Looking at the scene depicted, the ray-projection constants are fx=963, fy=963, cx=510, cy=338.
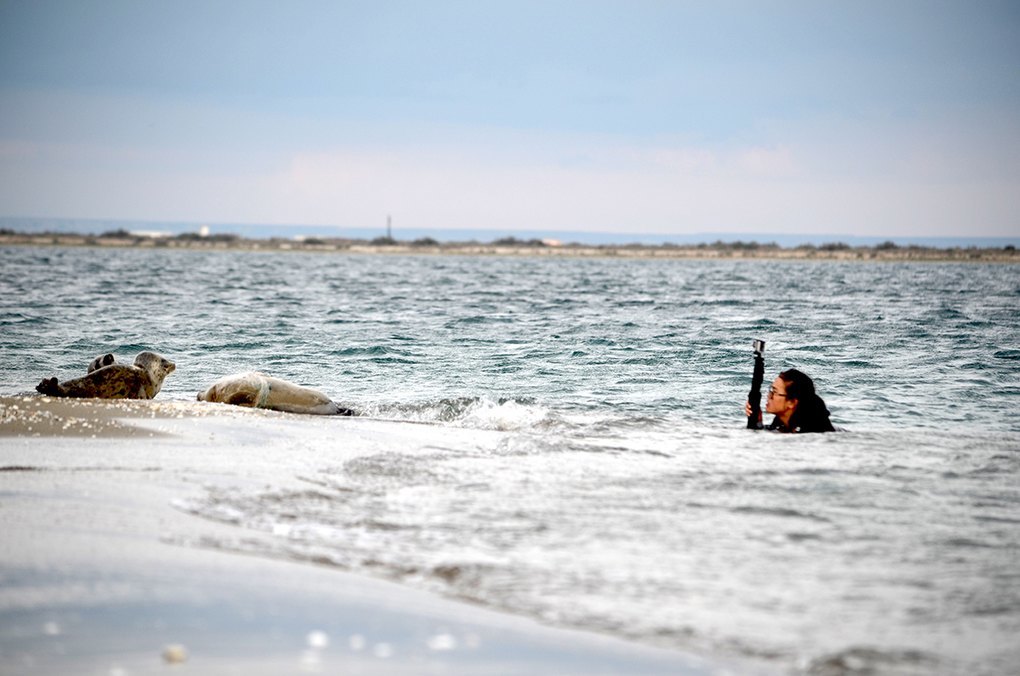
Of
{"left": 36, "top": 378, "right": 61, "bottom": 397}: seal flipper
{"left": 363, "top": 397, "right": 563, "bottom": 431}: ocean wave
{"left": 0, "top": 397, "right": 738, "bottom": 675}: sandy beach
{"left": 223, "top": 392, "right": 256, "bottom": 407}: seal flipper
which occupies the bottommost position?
{"left": 363, "top": 397, "right": 563, "bottom": 431}: ocean wave

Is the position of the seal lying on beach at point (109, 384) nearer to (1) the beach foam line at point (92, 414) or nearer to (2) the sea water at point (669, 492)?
(1) the beach foam line at point (92, 414)

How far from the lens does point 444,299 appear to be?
4269 cm

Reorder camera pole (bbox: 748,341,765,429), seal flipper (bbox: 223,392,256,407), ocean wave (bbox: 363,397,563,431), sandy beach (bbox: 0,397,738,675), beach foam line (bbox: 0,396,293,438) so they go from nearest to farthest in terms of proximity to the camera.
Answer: sandy beach (bbox: 0,397,738,675)
beach foam line (bbox: 0,396,293,438)
camera pole (bbox: 748,341,765,429)
ocean wave (bbox: 363,397,563,431)
seal flipper (bbox: 223,392,256,407)

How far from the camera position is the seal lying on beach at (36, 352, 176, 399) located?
1257 cm

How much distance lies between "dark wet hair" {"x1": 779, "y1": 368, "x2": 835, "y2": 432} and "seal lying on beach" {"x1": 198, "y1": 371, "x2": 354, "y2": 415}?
5903 millimetres

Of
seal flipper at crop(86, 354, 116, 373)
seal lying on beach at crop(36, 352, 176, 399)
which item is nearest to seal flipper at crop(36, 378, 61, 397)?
seal lying on beach at crop(36, 352, 176, 399)

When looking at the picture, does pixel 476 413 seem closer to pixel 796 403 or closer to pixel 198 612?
pixel 796 403

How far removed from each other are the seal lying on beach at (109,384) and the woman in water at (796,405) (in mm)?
8163

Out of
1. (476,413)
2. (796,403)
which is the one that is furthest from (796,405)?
(476,413)

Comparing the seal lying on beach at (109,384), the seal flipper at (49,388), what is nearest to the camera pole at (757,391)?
the seal lying on beach at (109,384)

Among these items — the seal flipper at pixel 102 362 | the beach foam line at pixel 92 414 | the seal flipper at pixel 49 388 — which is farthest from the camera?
the seal flipper at pixel 102 362

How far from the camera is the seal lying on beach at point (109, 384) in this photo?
12.6m

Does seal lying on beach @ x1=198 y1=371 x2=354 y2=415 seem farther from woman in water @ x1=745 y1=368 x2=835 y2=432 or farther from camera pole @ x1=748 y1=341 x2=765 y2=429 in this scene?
woman in water @ x1=745 y1=368 x2=835 y2=432

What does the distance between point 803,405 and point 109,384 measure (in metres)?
8.78
